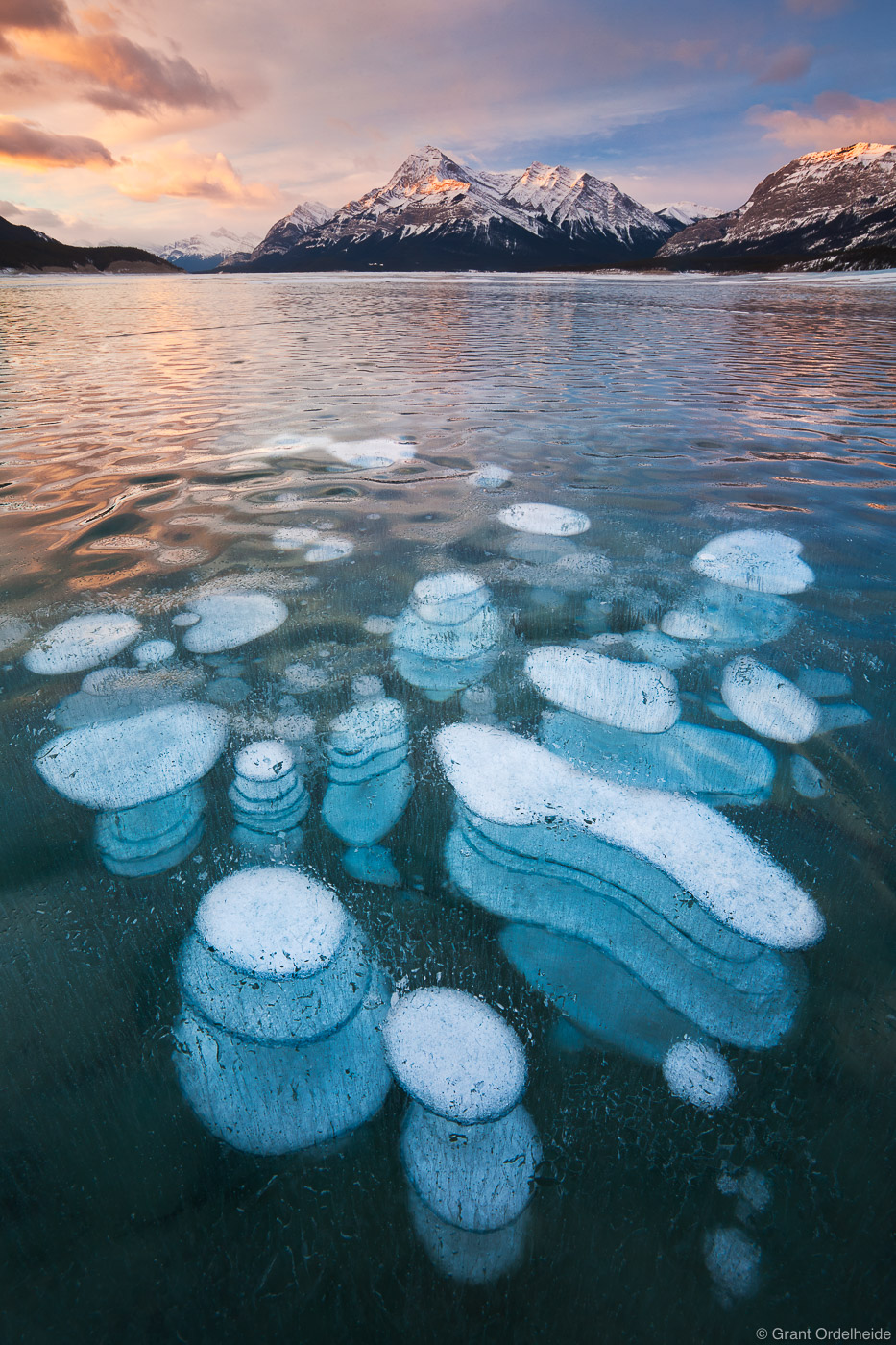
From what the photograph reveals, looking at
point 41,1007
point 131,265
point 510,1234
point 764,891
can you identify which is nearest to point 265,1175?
point 510,1234

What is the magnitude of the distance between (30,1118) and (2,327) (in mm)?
24469

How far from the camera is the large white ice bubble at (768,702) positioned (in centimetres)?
210

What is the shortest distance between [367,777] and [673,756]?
40.6 inches

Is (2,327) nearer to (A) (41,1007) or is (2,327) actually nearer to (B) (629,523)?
(B) (629,523)

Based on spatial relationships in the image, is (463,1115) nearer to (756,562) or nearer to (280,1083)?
(280,1083)

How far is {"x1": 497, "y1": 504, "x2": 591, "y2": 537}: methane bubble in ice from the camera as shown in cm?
360

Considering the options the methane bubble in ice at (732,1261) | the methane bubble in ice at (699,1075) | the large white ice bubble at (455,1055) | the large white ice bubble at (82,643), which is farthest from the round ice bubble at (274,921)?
the large white ice bubble at (82,643)

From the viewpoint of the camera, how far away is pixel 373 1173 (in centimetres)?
116

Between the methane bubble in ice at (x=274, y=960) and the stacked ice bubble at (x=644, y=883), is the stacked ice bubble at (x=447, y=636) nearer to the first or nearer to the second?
the stacked ice bubble at (x=644, y=883)

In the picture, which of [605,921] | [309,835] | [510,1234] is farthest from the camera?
[309,835]

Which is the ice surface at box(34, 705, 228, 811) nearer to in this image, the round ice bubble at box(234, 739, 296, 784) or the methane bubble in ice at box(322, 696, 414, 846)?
the round ice bubble at box(234, 739, 296, 784)

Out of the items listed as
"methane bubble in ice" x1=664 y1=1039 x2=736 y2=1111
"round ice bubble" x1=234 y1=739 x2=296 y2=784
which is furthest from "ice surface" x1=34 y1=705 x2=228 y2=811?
"methane bubble in ice" x1=664 y1=1039 x2=736 y2=1111

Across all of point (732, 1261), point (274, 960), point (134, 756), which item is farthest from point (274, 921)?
point (732, 1261)

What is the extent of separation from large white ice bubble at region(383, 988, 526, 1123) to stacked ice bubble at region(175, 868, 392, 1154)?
0.05m
